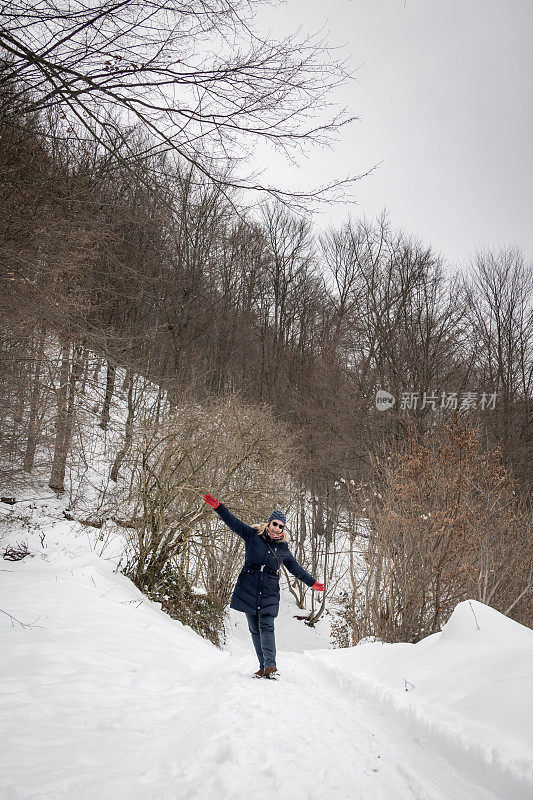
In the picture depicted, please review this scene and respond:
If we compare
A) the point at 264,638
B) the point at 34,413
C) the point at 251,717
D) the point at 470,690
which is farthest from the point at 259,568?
the point at 34,413

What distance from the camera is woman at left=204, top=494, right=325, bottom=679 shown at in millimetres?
5691

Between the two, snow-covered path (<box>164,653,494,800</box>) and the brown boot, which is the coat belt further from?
snow-covered path (<box>164,653,494,800</box>)

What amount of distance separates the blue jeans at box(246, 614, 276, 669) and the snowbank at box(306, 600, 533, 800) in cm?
87

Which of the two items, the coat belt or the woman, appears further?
the coat belt

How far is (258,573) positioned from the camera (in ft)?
19.4

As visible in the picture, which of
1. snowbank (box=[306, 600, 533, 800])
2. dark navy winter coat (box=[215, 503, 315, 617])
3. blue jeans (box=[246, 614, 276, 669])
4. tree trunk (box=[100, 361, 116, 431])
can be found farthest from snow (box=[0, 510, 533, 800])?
tree trunk (box=[100, 361, 116, 431])

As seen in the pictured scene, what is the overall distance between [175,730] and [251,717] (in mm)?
573

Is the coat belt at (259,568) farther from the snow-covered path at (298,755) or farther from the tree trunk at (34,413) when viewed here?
the tree trunk at (34,413)

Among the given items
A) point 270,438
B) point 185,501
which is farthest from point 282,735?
point 270,438

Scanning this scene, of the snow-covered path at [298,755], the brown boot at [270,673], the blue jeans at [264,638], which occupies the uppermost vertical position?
the snow-covered path at [298,755]

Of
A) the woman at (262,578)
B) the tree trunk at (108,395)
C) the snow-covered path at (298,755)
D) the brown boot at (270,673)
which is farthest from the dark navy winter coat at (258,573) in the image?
the tree trunk at (108,395)

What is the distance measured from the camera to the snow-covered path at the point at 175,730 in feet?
8.78

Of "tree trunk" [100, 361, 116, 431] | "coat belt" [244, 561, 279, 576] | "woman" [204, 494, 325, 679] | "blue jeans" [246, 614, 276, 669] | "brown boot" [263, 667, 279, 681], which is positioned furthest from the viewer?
"coat belt" [244, 561, 279, 576]

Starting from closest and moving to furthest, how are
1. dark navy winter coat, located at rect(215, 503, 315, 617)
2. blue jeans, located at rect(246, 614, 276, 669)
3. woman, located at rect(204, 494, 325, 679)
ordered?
blue jeans, located at rect(246, 614, 276, 669) → woman, located at rect(204, 494, 325, 679) → dark navy winter coat, located at rect(215, 503, 315, 617)
